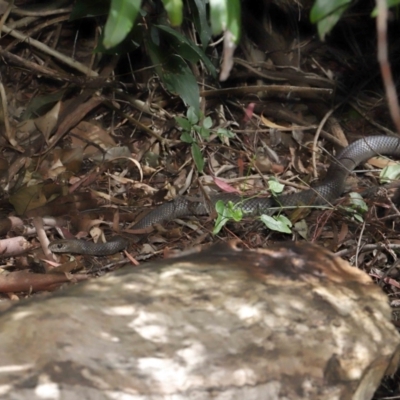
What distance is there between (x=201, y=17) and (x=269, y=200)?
1.14 metres

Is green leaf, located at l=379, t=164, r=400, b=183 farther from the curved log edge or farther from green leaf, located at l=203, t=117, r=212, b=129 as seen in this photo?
the curved log edge

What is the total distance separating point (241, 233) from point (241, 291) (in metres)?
1.62

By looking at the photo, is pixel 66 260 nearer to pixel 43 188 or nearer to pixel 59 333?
pixel 43 188

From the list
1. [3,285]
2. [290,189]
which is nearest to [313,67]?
[290,189]

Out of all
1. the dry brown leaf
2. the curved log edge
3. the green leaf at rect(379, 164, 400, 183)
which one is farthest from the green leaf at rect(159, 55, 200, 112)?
the curved log edge

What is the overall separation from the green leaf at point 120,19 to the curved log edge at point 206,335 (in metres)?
0.54

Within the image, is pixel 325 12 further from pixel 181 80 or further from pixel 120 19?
pixel 181 80

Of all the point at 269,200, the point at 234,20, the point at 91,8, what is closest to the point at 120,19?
the point at 234,20

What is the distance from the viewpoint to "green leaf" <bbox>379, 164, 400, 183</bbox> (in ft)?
11.0

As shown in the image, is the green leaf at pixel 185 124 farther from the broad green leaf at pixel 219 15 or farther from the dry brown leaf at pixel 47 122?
the broad green leaf at pixel 219 15

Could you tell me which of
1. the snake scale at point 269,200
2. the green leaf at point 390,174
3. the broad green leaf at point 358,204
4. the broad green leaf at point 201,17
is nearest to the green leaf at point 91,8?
the broad green leaf at point 201,17

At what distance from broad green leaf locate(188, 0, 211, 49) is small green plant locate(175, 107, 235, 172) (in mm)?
383

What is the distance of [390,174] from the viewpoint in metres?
3.36

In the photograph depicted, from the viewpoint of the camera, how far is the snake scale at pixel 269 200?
3008 millimetres
